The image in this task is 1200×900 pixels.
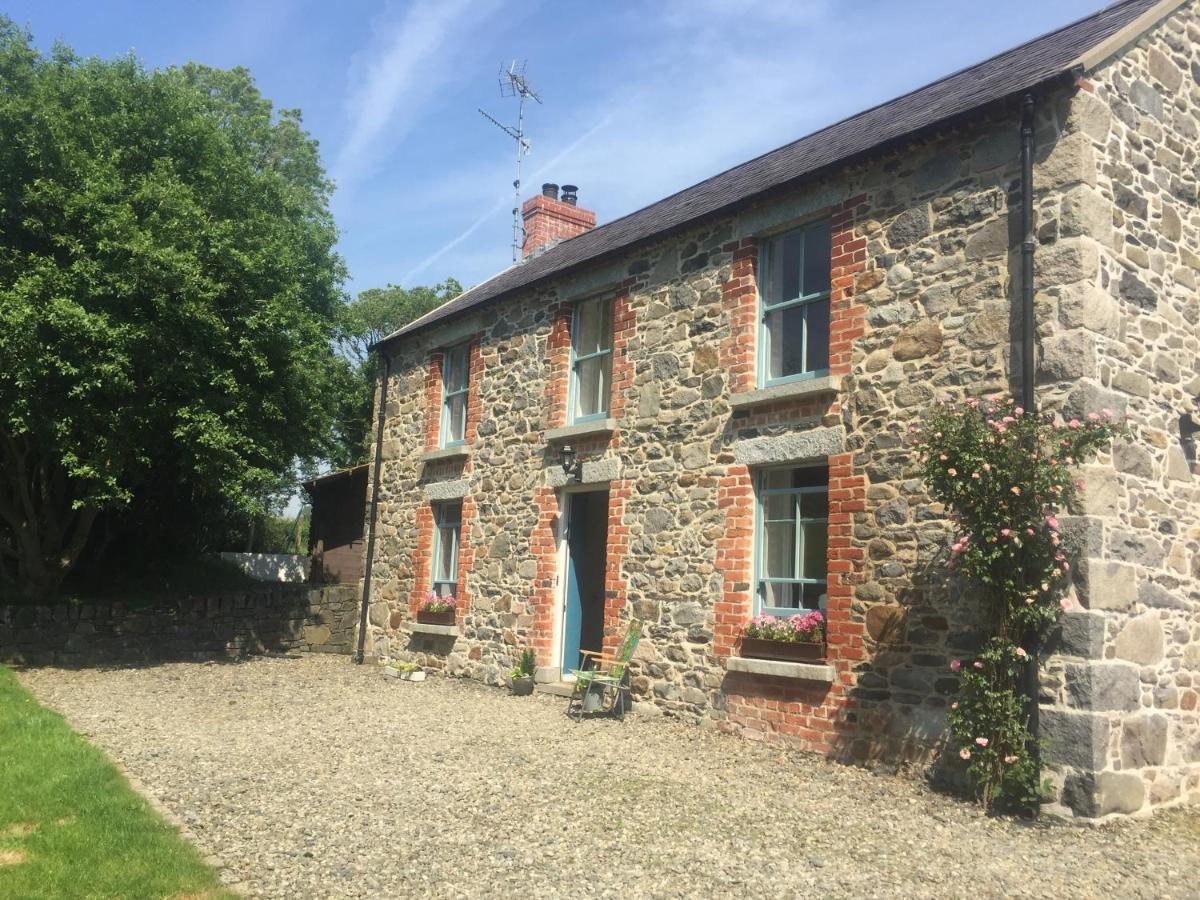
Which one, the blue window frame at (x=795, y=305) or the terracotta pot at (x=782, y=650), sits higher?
the blue window frame at (x=795, y=305)

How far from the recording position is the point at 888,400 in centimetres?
791

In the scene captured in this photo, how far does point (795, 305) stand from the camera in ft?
30.1

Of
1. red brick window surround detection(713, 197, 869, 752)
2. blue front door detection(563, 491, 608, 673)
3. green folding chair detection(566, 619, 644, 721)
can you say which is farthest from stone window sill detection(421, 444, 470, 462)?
red brick window surround detection(713, 197, 869, 752)

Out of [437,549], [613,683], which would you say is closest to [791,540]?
[613,683]

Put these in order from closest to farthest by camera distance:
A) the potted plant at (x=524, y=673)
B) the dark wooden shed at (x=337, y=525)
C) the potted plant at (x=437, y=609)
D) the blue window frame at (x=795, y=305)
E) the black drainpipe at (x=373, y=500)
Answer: the blue window frame at (x=795, y=305) < the potted plant at (x=524, y=673) < the potted plant at (x=437, y=609) < the black drainpipe at (x=373, y=500) < the dark wooden shed at (x=337, y=525)

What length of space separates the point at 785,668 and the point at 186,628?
10.3m

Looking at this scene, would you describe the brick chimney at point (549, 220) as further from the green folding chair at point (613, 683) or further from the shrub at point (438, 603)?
the green folding chair at point (613, 683)

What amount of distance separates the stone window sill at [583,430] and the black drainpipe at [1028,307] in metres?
4.79

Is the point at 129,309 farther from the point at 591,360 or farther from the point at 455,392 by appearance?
the point at 591,360

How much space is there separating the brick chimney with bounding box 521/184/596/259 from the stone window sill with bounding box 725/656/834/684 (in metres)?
10.1

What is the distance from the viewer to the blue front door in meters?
11.5

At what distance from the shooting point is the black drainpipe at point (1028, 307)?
651 centimetres

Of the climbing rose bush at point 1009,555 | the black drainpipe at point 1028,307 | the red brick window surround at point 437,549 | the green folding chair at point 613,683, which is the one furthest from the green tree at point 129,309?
the black drainpipe at point 1028,307

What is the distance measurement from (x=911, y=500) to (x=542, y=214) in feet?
36.7
